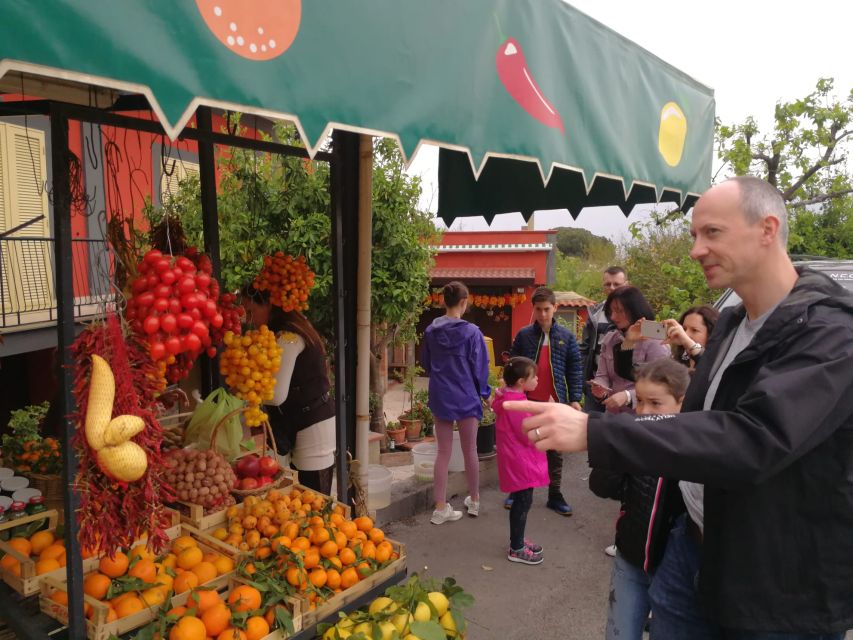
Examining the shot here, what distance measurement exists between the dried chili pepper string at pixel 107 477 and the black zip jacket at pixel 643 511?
164 cm

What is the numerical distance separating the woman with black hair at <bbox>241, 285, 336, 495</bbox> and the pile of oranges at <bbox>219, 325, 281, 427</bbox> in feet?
1.37

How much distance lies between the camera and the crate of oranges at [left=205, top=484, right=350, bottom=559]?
233 cm

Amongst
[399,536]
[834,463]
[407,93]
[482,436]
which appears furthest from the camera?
[482,436]

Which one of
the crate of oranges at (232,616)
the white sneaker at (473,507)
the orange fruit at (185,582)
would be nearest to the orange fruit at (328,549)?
the crate of oranges at (232,616)

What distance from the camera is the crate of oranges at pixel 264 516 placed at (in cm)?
233

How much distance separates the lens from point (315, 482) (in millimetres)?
3451

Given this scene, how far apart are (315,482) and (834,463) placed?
9.03 ft

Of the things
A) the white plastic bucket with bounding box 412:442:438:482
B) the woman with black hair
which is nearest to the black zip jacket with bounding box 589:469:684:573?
the woman with black hair

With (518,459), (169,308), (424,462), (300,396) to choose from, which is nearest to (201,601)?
(169,308)

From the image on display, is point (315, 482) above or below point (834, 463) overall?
below

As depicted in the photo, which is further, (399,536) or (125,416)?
(399,536)

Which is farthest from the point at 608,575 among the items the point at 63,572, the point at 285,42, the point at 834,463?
the point at 285,42

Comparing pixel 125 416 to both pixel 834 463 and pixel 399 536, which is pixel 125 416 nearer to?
pixel 834 463

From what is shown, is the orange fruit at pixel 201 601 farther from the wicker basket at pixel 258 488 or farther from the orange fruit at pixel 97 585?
the wicker basket at pixel 258 488
